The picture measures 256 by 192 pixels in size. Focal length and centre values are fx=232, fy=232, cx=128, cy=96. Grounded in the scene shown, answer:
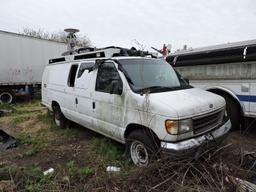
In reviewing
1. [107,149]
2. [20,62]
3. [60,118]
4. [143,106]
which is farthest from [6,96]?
[143,106]

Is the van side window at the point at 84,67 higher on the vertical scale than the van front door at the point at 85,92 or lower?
higher

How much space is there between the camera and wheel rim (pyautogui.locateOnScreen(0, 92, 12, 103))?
12.7 meters

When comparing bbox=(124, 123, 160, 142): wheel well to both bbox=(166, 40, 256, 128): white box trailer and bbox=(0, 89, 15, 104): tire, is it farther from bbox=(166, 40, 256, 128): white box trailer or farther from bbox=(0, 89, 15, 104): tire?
bbox=(0, 89, 15, 104): tire

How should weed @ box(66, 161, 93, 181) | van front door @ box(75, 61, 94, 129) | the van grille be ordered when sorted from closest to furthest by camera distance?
the van grille
weed @ box(66, 161, 93, 181)
van front door @ box(75, 61, 94, 129)

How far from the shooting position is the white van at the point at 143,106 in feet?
11.4

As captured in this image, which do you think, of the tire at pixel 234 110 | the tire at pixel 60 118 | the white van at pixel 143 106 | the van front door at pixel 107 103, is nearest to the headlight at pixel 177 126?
the white van at pixel 143 106

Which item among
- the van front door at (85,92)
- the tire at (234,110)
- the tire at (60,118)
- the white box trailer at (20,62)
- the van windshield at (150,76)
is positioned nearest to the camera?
the van windshield at (150,76)

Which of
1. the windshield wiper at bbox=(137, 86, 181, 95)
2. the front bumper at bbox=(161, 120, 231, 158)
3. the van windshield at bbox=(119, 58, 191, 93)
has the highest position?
the van windshield at bbox=(119, 58, 191, 93)

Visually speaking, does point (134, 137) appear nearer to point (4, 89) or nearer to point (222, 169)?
point (222, 169)

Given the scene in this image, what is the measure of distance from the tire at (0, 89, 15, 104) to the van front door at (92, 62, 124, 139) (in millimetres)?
9731

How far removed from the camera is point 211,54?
6.01 meters

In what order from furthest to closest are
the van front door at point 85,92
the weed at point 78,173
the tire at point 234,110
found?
the tire at point 234,110 < the van front door at point 85,92 < the weed at point 78,173

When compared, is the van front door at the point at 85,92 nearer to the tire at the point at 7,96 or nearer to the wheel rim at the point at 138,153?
→ the wheel rim at the point at 138,153

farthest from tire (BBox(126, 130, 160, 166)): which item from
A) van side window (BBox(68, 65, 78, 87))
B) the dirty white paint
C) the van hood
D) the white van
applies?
van side window (BBox(68, 65, 78, 87))
